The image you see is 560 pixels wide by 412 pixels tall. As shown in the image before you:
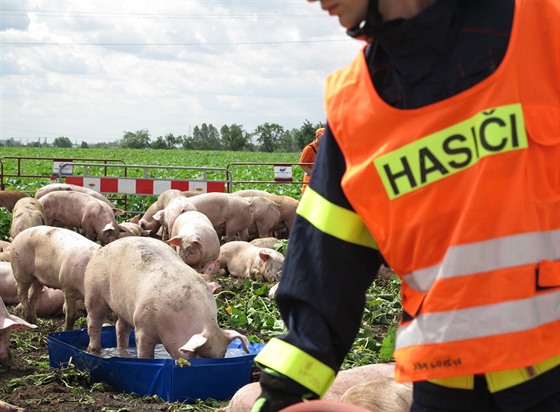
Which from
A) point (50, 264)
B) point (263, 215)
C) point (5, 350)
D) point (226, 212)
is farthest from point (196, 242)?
point (263, 215)

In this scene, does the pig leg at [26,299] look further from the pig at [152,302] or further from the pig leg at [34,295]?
the pig at [152,302]

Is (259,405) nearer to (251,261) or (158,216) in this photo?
(251,261)

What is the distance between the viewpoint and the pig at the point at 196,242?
10117 mm

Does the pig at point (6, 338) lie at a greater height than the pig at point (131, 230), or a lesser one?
lesser

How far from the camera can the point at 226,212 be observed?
13430mm

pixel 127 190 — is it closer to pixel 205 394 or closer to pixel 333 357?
pixel 205 394

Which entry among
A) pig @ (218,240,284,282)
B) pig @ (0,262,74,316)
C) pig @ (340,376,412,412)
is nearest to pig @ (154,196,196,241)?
pig @ (218,240,284,282)

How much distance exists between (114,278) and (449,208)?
16.2 feet

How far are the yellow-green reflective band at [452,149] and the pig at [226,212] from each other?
1129 centimetres

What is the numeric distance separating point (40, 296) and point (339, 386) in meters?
4.73

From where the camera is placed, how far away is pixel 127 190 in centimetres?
1544

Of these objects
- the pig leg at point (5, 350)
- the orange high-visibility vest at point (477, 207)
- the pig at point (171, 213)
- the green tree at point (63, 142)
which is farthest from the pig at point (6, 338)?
the green tree at point (63, 142)

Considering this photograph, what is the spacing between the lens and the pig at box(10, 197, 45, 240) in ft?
38.6

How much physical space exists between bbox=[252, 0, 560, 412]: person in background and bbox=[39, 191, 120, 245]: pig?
10.8 metres
